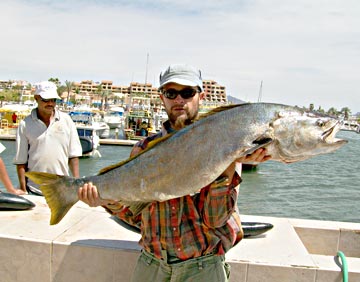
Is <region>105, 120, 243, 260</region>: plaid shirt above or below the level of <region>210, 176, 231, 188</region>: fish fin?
below

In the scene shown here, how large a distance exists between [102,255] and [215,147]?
196 cm

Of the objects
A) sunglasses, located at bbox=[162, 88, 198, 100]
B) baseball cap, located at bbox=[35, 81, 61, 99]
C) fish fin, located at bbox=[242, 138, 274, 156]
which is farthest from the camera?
baseball cap, located at bbox=[35, 81, 61, 99]

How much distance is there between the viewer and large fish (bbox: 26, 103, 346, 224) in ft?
7.72

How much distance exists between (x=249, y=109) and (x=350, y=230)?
10.1 feet

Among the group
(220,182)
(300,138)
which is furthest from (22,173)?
(300,138)

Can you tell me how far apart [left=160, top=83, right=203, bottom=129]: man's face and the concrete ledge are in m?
1.52

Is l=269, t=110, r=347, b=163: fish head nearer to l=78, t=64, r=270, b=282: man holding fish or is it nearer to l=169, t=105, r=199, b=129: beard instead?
l=78, t=64, r=270, b=282: man holding fish

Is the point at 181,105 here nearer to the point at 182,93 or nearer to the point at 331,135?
the point at 182,93

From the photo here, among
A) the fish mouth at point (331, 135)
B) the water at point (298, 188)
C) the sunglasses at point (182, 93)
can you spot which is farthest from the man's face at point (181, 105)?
the water at point (298, 188)

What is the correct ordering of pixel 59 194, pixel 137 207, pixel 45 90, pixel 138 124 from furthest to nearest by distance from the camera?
pixel 138 124 → pixel 45 90 → pixel 59 194 → pixel 137 207

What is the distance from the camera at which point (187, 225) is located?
2600 mm

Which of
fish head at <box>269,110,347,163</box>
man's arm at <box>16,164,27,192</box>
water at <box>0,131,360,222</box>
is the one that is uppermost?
fish head at <box>269,110,347,163</box>

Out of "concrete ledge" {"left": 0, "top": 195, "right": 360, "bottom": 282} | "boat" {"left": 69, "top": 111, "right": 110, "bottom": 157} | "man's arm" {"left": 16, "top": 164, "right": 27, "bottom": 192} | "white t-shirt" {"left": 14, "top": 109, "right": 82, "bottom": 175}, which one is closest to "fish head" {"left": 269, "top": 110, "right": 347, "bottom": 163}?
"concrete ledge" {"left": 0, "top": 195, "right": 360, "bottom": 282}

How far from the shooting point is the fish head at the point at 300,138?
2.35m
